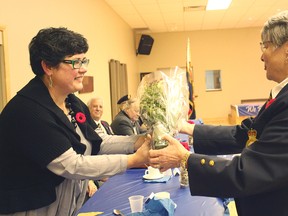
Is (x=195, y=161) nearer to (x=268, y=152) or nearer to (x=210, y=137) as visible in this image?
(x=268, y=152)

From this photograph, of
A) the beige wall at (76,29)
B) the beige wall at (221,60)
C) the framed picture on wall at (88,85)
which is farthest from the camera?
the beige wall at (221,60)

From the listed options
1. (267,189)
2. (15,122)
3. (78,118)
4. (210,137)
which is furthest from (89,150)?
(267,189)

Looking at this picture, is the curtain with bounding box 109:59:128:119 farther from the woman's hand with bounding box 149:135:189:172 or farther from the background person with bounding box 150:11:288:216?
the background person with bounding box 150:11:288:216

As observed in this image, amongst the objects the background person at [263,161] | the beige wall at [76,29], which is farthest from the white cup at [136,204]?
the beige wall at [76,29]

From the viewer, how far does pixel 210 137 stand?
6.19 ft

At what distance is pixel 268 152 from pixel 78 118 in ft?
3.32

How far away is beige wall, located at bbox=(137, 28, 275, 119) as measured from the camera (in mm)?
10836

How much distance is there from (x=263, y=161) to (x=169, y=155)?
463 millimetres

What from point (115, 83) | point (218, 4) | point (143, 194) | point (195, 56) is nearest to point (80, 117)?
point (143, 194)

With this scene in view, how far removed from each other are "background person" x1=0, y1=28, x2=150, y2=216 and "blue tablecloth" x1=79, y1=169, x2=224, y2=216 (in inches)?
14.6

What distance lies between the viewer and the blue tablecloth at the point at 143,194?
1894mm

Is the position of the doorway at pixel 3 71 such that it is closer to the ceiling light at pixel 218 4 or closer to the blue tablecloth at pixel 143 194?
the blue tablecloth at pixel 143 194

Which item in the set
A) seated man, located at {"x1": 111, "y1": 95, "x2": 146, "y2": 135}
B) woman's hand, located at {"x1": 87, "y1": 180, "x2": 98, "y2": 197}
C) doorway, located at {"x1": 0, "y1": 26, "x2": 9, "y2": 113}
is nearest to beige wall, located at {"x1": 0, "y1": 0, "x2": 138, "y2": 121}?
doorway, located at {"x1": 0, "y1": 26, "x2": 9, "y2": 113}

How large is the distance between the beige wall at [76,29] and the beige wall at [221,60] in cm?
177
